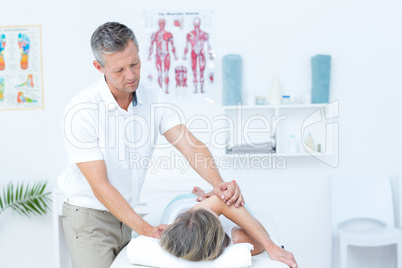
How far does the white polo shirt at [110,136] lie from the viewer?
A: 5.27 feet

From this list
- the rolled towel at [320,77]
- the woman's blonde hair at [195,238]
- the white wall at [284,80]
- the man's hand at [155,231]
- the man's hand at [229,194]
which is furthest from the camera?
the white wall at [284,80]

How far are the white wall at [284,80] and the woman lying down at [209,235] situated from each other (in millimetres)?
1448

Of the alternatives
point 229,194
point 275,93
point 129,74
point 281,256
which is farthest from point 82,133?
point 275,93

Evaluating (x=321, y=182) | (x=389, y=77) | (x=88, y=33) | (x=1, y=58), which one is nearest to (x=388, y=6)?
(x=389, y=77)

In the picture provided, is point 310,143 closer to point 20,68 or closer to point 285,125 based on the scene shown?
point 285,125

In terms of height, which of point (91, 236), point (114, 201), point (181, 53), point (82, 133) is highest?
point (181, 53)

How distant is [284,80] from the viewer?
3.05 metres

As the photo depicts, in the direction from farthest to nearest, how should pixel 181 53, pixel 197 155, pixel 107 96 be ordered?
pixel 181 53, pixel 197 155, pixel 107 96

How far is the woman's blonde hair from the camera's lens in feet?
4.48

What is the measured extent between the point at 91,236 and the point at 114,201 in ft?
0.81

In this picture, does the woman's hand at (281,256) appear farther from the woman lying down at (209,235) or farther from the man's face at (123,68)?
the man's face at (123,68)

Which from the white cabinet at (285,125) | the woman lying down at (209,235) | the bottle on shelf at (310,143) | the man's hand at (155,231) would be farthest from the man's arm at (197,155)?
the bottle on shelf at (310,143)

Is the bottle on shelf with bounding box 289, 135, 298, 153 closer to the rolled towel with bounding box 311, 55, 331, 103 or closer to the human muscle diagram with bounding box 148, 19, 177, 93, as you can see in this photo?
the rolled towel with bounding box 311, 55, 331, 103

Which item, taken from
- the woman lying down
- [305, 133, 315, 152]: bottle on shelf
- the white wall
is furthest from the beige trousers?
[305, 133, 315, 152]: bottle on shelf
